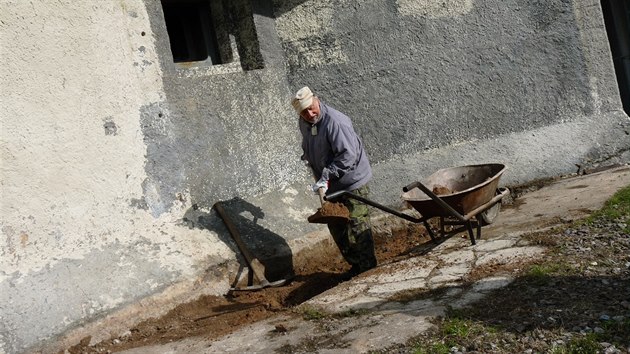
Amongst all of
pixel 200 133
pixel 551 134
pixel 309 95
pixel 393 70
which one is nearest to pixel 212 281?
pixel 200 133

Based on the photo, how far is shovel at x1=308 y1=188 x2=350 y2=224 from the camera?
583 cm

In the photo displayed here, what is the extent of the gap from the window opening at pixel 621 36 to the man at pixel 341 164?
596 centimetres

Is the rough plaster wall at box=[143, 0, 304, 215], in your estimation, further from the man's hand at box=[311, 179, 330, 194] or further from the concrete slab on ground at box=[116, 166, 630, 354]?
the concrete slab on ground at box=[116, 166, 630, 354]

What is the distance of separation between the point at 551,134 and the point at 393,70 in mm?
2076

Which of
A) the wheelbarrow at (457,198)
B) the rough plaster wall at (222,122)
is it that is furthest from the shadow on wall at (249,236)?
the wheelbarrow at (457,198)

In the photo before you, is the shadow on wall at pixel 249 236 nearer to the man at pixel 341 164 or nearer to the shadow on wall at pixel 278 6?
the man at pixel 341 164

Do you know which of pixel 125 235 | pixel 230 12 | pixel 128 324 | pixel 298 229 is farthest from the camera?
pixel 230 12

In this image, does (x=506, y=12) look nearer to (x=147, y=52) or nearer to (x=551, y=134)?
(x=551, y=134)

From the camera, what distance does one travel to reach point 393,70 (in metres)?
7.89

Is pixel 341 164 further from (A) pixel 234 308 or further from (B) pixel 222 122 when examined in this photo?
(A) pixel 234 308

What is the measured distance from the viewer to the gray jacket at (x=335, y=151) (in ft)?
20.2

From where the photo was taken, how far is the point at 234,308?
599 centimetres

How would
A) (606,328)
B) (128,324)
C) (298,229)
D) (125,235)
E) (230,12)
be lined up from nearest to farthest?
1. (606,328)
2. (128,324)
3. (125,235)
4. (298,229)
5. (230,12)

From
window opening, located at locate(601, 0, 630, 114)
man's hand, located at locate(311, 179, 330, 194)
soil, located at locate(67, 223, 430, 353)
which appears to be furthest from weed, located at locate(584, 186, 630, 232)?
window opening, located at locate(601, 0, 630, 114)
